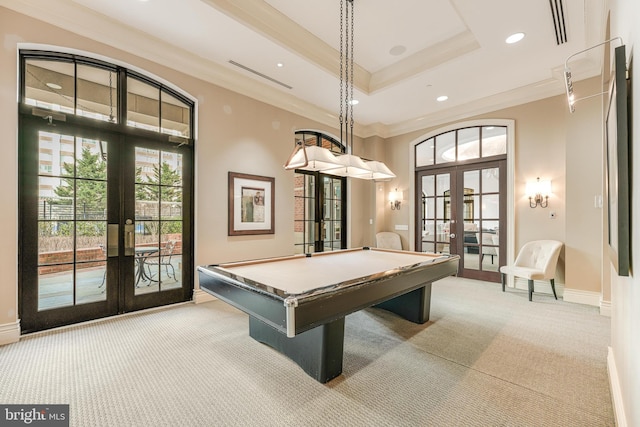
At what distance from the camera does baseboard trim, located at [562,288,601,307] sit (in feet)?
12.6

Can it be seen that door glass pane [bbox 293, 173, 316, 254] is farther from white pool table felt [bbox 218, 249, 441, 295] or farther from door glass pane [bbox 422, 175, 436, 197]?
door glass pane [bbox 422, 175, 436, 197]

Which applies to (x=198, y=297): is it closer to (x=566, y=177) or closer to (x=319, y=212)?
(x=319, y=212)

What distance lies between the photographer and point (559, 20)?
305cm

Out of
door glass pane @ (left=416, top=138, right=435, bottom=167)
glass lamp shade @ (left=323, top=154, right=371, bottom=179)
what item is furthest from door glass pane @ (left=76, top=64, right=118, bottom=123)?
door glass pane @ (left=416, top=138, right=435, bottom=167)

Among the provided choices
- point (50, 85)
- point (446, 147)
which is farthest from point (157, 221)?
point (446, 147)

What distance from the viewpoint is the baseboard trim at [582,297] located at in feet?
12.6

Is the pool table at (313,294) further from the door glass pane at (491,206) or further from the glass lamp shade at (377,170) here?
the door glass pane at (491,206)

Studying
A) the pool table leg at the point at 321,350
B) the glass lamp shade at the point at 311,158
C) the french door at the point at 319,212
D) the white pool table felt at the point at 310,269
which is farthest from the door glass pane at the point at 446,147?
the pool table leg at the point at 321,350

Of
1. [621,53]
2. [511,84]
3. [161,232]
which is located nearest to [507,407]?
[621,53]

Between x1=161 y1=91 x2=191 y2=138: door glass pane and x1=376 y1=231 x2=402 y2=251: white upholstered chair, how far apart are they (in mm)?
4404

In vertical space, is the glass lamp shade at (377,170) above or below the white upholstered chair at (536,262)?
above

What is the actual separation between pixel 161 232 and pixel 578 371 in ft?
15.0

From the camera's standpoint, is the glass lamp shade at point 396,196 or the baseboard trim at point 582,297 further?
the glass lamp shade at point 396,196

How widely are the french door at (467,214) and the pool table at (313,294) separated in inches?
100.0
